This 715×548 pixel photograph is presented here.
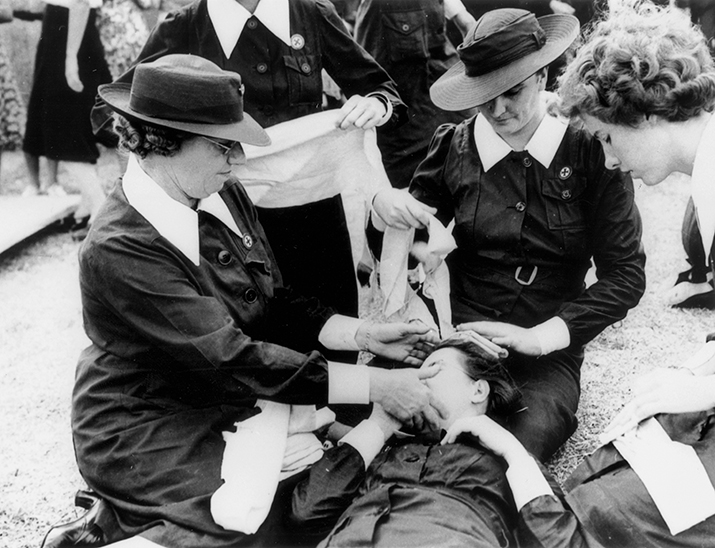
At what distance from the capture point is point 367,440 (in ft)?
8.62

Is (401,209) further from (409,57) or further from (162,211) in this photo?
(409,57)

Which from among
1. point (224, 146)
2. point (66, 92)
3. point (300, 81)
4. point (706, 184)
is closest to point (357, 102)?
point (300, 81)

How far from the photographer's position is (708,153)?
231cm

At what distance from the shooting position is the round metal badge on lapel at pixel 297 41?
3.19m

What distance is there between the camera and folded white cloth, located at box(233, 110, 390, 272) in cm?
323

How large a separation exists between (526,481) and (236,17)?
7.41ft

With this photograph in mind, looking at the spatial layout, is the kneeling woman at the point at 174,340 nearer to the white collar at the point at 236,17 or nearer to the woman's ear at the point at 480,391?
the woman's ear at the point at 480,391

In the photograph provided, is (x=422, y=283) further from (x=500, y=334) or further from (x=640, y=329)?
(x=640, y=329)

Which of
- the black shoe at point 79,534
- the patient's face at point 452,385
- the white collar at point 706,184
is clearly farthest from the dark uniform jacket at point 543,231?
the black shoe at point 79,534

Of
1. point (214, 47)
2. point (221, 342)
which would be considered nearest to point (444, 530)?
point (221, 342)

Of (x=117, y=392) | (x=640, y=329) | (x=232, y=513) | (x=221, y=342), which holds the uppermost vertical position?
(x=221, y=342)

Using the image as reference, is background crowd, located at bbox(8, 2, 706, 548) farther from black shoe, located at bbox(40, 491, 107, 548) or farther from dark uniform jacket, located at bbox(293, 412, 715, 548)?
black shoe, located at bbox(40, 491, 107, 548)

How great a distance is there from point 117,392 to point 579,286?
2068mm

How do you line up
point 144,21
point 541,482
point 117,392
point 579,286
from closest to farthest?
point 541,482 → point 117,392 → point 579,286 → point 144,21
